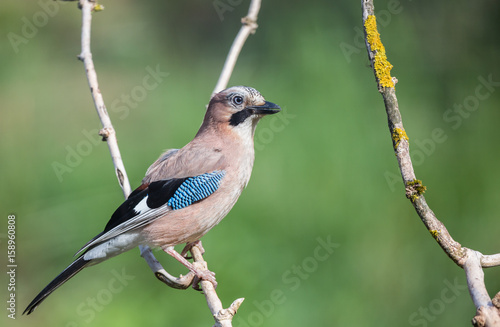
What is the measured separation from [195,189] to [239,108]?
0.40m

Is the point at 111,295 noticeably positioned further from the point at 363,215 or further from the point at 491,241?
the point at 491,241

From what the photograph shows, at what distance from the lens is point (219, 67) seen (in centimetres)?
493

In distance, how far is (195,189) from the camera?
8.41ft

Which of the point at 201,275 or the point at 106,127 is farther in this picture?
the point at 106,127

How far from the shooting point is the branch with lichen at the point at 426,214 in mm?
1483

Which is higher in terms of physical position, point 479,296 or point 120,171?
point 479,296

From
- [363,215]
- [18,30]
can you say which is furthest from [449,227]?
[18,30]

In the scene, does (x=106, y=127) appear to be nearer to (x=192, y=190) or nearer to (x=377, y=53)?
(x=192, y=190)

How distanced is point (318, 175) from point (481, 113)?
128cm

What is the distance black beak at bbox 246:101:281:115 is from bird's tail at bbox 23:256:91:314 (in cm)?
90

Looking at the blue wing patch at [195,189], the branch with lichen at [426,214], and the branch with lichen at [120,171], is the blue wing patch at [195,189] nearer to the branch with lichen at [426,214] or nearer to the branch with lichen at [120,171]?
the branch with lichen at [120,171]

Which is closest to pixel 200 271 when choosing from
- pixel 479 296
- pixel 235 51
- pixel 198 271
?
pixel 198 271

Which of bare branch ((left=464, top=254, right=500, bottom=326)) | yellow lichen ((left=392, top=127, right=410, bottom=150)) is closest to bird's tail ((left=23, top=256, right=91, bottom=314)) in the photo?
yellow lichen ((left=392, top=127, right=410, bottom=150))

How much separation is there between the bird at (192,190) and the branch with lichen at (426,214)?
0.71 meters
